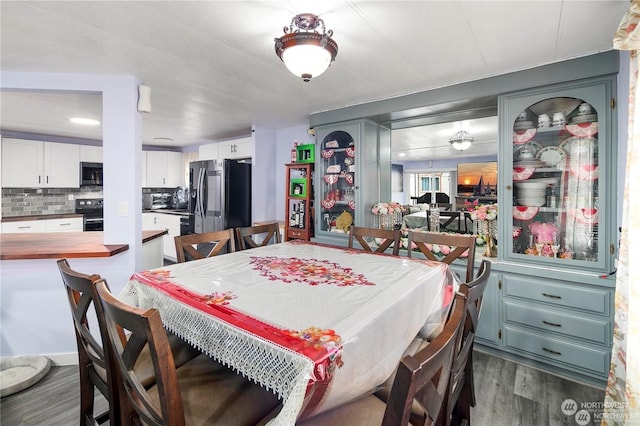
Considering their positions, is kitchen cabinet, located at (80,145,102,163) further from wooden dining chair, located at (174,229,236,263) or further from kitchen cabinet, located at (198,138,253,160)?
wooden dining chair, located at (174,229,236,263)

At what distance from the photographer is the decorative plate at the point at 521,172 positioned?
7.77ft

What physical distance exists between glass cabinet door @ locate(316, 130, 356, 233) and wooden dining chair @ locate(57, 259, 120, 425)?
2.52 m

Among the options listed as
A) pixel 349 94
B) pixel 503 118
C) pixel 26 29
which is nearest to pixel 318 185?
pixel 349 94

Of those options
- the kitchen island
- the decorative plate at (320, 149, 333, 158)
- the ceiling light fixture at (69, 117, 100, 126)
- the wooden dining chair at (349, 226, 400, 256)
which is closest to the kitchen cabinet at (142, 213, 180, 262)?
the ceiling light fixture at (69, 117, 100, 126)

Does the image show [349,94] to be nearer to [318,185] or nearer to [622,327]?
[318,185]

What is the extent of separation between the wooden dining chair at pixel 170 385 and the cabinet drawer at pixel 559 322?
2.06 m

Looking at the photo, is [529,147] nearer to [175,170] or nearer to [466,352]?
[466,352]

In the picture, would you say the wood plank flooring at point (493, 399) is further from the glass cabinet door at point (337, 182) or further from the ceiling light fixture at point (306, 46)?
the ceiling light fixture at point (306, 46)

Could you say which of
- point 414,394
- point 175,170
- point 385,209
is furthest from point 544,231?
point 175,170

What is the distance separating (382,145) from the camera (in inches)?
137

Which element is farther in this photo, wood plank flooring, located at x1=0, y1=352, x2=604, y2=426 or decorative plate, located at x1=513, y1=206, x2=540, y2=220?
decorative plate, located at x1=513, y1=206, x2=540, y2=220

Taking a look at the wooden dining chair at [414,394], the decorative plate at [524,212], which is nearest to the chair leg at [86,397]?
the wooden dining chair at [414,394]

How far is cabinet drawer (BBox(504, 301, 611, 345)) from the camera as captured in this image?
6.59 ft

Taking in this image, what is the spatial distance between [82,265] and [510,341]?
332 cm
